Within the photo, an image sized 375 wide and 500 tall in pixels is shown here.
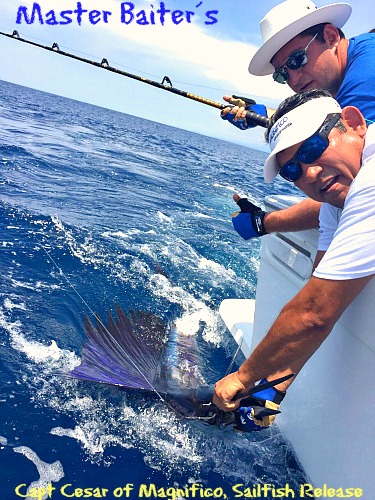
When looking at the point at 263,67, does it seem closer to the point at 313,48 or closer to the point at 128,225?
the point at 313,48

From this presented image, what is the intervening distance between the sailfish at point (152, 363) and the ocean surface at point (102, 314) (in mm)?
95

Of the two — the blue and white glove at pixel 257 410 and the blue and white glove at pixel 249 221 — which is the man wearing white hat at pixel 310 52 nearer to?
the blue and white glove at pixel 249 221

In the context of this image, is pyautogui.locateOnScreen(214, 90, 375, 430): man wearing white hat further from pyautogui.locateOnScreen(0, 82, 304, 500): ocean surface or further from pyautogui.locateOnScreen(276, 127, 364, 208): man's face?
pyautogui.locateOnScreen(0, 82, 304, 500): ocean surface

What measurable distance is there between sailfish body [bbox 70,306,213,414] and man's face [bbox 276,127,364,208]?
1252mm

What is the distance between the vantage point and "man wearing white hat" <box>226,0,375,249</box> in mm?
1946

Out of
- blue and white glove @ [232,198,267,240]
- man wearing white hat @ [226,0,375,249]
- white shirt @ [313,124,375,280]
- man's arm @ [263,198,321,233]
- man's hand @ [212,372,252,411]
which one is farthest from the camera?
blue and white glove @ [232,198,267,240]

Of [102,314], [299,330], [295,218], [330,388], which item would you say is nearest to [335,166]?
[299,330]

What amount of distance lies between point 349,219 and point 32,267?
3077mm

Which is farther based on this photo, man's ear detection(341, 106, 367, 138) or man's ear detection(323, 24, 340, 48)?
man's ear detection(323, 24, 340, 48)

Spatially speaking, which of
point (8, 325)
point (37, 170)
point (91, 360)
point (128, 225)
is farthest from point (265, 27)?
point (37, 170)

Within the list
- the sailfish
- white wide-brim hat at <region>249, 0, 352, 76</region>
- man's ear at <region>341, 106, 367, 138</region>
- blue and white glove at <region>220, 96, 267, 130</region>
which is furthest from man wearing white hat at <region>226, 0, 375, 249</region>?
the sailfish

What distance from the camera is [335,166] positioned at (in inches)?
55.4

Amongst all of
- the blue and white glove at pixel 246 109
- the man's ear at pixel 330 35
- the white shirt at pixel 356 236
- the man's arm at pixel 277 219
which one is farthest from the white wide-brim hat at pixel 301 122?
the blue and white glove at pixel 246 109

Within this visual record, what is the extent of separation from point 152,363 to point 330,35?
6.99 ft
